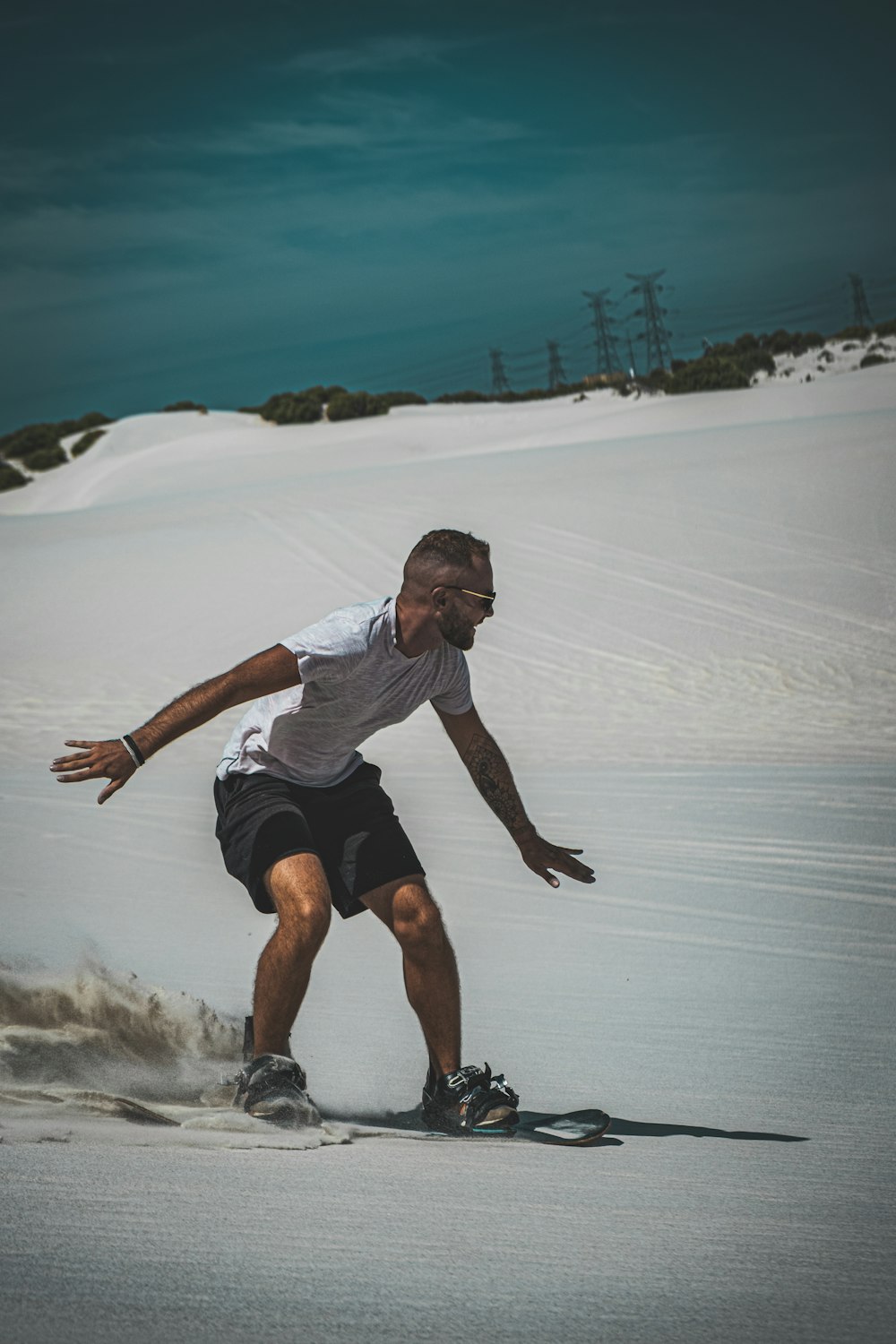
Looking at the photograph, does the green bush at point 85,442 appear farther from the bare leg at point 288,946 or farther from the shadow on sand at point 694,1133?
the shadow on sand at point 694,1133

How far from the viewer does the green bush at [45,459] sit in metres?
48.5

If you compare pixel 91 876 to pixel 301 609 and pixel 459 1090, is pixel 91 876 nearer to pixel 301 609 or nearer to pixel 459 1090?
pixel 459 1090

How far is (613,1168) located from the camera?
3086 mm

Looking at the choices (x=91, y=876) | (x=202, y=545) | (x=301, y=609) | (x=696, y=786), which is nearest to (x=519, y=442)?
(x=202, y=545)

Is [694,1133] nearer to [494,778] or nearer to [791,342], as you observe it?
[494,778]

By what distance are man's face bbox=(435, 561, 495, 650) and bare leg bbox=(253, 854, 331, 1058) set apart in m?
0.72

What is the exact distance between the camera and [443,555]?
3438 millimetres

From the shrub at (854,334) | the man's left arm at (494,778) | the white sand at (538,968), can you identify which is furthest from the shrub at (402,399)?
the man's left arm at (494,778)

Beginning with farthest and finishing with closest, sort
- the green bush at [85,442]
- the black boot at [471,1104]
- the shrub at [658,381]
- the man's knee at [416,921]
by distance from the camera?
the green bush at [85,442] < the shrub at [658,381] < the man's knee at [416,921] < the black boot at [471,1104]

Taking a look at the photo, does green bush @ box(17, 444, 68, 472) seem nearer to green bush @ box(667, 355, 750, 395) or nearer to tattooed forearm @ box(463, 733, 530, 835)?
green bush @ box(667, 355, 750, 395)

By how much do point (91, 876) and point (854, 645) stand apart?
29.8 feet

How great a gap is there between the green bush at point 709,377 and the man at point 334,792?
34.9 meters

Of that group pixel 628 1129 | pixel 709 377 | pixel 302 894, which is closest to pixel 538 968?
pixel 628 1129

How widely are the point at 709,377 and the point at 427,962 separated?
37.3 metres
